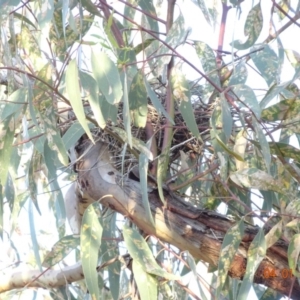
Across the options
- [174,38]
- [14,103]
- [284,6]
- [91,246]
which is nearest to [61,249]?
[91,246]

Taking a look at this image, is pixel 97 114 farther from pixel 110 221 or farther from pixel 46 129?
pixel 110 221

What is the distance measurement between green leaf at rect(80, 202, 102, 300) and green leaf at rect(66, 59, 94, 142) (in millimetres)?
146

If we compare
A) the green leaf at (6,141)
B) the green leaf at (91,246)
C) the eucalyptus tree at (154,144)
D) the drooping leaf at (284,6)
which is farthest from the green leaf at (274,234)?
the drooping leaf at (284,6)

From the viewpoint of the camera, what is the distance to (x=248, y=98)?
0.89m

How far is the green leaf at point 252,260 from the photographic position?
0.89m

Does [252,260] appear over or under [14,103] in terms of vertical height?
under

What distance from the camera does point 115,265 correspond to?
1206 mm

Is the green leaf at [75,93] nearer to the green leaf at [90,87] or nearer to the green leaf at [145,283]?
the green leaf at [90,87]

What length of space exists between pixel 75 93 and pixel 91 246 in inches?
8.8

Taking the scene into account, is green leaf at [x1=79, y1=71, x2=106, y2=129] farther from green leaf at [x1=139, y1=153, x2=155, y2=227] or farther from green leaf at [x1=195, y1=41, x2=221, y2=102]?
green leaf at [x1=195, y1=41, x2=221, y2=102]

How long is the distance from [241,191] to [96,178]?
0.32 meters

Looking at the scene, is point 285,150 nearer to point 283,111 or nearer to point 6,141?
point 283,111

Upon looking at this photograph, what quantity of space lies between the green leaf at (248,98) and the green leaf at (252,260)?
175 millimetres

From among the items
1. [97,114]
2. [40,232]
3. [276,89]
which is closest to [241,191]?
[276,89]
